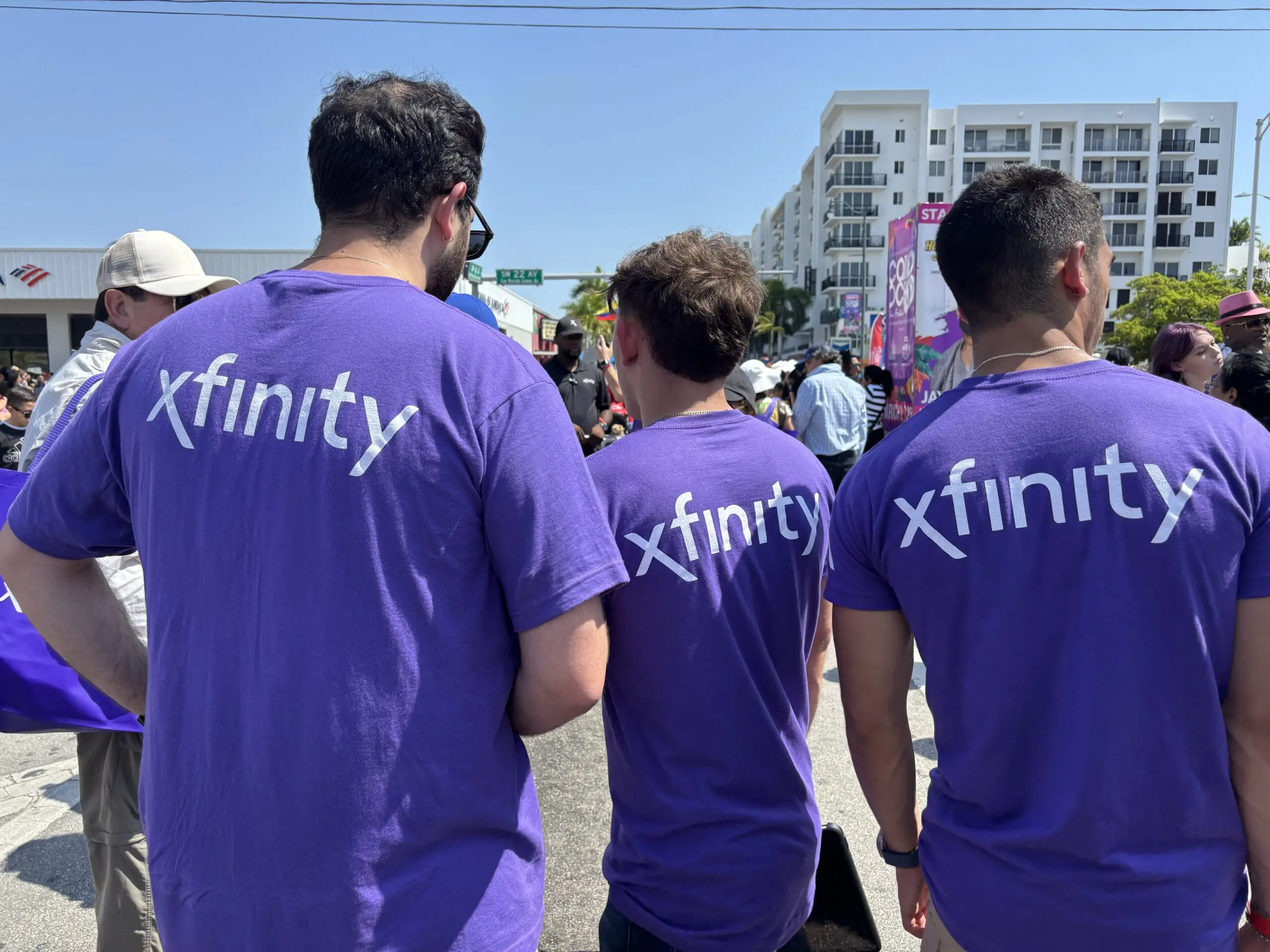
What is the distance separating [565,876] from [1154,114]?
3176 inches

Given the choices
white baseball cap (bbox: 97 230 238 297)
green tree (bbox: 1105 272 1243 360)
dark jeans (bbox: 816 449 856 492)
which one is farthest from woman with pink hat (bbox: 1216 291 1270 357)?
green tree (bbox: 1105 272 1243 360)

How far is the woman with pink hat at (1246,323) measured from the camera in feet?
15.8

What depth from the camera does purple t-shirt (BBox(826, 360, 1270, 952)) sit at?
4.51 feet

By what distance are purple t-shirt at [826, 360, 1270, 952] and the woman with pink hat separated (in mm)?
4136

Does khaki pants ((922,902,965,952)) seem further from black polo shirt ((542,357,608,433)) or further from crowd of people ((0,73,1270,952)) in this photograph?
black polo shirt ((542,357,608,433))

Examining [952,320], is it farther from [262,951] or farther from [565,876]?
[262,951]

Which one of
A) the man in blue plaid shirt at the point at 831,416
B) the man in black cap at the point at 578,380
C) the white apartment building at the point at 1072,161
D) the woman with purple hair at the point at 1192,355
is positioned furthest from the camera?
the white apartment building at the point at 1072,161

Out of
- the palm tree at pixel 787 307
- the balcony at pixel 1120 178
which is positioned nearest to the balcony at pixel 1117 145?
the balcony at pixel 1120 178

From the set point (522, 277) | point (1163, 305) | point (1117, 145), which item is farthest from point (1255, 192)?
point (1117, 145)

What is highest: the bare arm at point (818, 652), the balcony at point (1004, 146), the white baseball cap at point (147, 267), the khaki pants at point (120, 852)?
the balcony at point (1004, 146)

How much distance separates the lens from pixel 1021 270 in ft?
5.03

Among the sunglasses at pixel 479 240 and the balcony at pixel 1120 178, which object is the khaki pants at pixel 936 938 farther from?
the balcony at pixel 1120 178

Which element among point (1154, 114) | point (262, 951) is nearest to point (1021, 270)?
point (262, 951)

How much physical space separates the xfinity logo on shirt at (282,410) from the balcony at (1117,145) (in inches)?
3137
